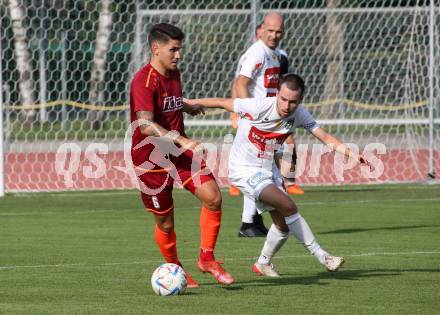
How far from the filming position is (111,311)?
7.07 meters

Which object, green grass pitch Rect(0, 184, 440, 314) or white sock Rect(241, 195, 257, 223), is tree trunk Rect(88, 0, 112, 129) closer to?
green grass pitch Rect(0, 184, 440, 314)

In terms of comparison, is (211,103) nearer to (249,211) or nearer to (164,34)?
(164,34)

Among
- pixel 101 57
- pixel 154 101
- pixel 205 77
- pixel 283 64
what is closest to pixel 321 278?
pixel 154 101

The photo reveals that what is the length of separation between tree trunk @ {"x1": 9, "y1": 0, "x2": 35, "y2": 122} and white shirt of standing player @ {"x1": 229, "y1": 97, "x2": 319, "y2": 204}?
8.71 meters

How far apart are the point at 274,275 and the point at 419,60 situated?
10.7m

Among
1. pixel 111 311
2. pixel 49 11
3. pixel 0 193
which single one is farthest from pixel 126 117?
pixel 111 311

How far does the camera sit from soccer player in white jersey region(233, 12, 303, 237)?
11.5 metres

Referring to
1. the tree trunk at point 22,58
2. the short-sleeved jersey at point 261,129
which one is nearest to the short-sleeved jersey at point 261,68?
the short-sleeved jersey at point 261,129

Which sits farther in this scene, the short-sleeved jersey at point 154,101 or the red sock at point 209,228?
the red sock at point 209,228

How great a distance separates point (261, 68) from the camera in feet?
38.9

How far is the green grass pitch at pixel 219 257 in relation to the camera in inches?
292

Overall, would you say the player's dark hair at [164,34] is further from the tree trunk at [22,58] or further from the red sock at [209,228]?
the tree trunk at [22,58]

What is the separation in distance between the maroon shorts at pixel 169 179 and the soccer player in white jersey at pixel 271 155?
1.72 feet

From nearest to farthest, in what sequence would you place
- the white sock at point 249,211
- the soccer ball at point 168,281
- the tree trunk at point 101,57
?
the soccer ball at point 168,281, the white sock at point 249,211, the tree trunk at point 101,57
